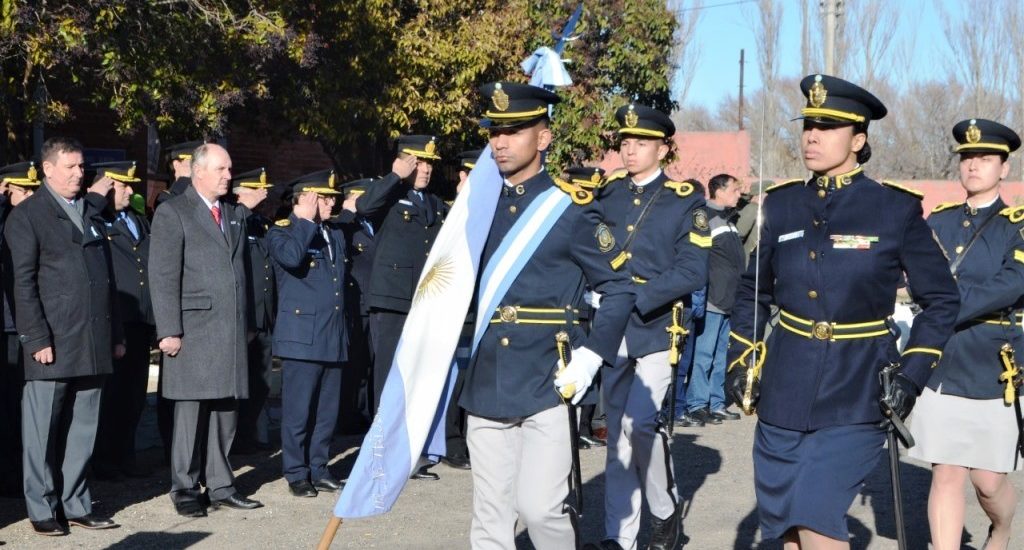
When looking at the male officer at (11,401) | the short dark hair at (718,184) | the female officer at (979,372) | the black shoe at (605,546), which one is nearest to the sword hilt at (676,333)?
the black shoe at (605,546)

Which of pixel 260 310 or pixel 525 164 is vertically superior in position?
pixel 525 164

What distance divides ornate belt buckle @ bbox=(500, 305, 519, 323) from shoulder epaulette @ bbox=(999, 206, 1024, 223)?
2.82 metres

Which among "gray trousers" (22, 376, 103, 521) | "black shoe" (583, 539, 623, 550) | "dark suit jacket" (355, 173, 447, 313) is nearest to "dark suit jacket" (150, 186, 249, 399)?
"gray trousers" (22, 376, 103, 521)

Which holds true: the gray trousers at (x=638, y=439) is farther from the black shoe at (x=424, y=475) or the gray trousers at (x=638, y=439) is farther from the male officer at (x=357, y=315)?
the male officer at (x=357, y=315)

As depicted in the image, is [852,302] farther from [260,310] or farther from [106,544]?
[260,310]

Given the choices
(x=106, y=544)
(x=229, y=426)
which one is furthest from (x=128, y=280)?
(x=106, y=544)

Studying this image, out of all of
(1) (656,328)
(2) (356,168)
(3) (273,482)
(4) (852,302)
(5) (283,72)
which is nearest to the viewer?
(4) (852,302)

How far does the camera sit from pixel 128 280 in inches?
378

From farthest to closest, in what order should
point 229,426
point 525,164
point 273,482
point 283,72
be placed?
point 283,72 → point 273,482 → point 229,426 → point 525,164

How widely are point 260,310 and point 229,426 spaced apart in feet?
5.15

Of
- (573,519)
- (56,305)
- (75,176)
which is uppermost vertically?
(75,176)

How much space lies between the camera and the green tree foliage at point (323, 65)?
12.2 meters

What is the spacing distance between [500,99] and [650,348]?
2179mm

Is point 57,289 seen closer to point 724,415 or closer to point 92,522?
point 92,522
